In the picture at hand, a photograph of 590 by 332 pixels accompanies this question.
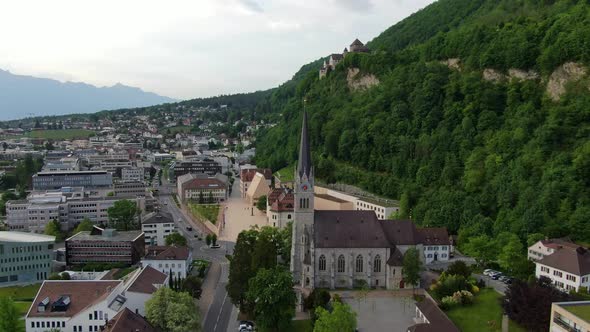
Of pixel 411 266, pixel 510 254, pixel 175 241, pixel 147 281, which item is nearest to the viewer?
pixel 147 281

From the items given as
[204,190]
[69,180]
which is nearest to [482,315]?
[204,190]

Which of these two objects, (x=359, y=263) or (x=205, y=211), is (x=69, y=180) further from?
(x=359, y=263)

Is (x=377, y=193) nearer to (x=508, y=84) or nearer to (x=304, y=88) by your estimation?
(x=508, y=84)

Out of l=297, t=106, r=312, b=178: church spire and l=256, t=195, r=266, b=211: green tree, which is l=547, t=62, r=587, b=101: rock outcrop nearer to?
l=297, t=106, r=312, b=178: church spire

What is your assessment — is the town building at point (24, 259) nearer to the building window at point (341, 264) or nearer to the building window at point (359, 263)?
the building window at point (341, 264)

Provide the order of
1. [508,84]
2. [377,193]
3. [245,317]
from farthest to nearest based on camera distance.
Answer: [377,193]
[508,84]
[245,317]

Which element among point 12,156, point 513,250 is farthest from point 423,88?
point 12,156
